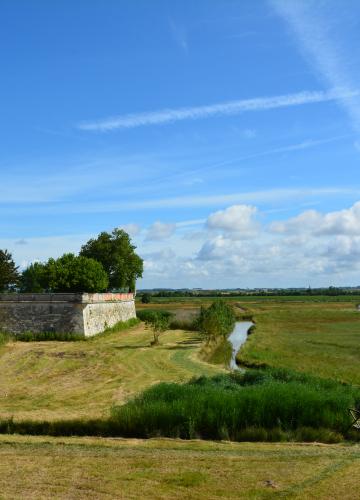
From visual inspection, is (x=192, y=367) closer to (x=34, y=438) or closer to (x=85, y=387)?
(x=85, y=387)

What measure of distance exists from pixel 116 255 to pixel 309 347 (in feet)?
84.7

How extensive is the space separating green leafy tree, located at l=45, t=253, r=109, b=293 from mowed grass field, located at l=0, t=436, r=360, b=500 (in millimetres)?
35965

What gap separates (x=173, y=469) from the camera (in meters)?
12.1

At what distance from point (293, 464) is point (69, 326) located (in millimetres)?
29269

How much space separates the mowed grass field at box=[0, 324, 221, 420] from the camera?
2048cm

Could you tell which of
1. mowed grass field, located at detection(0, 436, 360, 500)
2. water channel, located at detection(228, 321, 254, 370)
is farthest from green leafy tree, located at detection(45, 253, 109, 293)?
mowed grass field, located at detection(0, 436, 360, 500)

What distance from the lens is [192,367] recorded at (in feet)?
96.8

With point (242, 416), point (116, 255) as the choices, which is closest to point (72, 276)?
point (116, 255)

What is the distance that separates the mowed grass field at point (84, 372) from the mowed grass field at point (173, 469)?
150 inches

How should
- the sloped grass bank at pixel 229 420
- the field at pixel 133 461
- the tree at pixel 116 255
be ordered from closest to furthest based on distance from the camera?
the field at pixel 133 461, the sloped grass bank at pixel 229 420, the tree at pixel 116 255

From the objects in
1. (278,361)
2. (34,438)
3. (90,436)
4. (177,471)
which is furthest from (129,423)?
(278,361)

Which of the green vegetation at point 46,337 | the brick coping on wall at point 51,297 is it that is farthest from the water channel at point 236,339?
the brick coping on wall at point 51,297

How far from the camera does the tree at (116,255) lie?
6066cm

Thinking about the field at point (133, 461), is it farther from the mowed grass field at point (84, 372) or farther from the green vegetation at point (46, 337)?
the green vegetation at point (46, 337)
